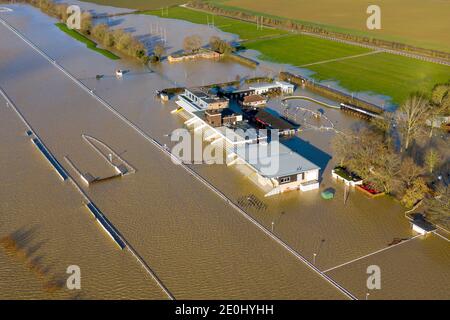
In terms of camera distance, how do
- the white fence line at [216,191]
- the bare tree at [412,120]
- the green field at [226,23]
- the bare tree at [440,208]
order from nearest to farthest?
the white fence line at [216,191] → the bare tree at [440,208] → the bare tree at [412,120] → the green field at [226,23]

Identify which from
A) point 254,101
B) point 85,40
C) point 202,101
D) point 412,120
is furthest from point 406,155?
point 85,40

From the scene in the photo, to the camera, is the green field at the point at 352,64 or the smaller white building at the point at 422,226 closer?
the smaller white building at the point at 422,226

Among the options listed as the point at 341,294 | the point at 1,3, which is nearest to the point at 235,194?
the point at 341,294

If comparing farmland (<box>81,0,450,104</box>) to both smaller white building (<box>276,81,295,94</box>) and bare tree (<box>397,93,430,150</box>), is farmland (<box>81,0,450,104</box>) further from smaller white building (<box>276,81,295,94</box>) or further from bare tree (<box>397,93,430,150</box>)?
bare tree (<box>397,93,430,150</box>)

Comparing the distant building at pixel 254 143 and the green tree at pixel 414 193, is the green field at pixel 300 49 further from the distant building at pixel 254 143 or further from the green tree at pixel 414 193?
the green tree at pixel 414 193

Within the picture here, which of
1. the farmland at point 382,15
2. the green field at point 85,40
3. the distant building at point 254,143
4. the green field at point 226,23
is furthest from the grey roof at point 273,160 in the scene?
the green field at point 226,23

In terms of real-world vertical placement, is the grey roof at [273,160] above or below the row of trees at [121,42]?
below

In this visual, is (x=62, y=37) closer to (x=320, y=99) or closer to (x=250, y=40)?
(x=250, y=40)
